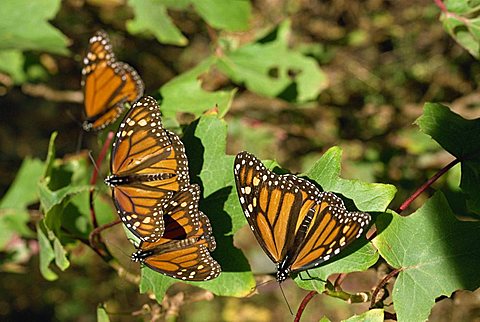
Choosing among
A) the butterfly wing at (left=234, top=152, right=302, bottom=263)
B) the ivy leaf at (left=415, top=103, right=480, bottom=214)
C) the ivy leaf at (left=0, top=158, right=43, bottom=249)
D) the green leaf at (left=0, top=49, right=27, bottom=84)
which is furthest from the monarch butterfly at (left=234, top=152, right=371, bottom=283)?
the green leaf at (left=0, top=49, right=27, bottom=84)

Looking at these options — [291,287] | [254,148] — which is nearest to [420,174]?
[254,148]

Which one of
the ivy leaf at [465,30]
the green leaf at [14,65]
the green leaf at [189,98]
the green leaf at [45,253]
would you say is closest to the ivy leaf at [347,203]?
the green leaf at [189,98]

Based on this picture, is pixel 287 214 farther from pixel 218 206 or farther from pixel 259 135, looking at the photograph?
pixel 259 135

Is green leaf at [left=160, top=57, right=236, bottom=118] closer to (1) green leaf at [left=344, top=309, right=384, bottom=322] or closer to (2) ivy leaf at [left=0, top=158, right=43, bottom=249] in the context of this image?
(1) green leaf at [left=344, top=309, right=384, bottom=322]

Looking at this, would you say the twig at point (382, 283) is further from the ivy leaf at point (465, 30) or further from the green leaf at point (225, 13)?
the green leaf at point (225, 13)

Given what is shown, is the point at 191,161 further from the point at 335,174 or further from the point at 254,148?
the point at 254,148

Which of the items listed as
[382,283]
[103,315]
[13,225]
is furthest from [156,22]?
[382,283]
